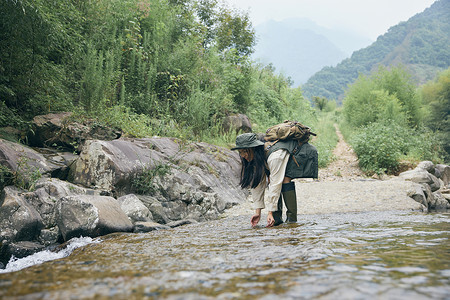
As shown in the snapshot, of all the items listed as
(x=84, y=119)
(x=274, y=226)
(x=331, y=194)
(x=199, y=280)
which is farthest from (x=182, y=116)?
(x=199, y=280)

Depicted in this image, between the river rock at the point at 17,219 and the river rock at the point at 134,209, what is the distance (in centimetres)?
113

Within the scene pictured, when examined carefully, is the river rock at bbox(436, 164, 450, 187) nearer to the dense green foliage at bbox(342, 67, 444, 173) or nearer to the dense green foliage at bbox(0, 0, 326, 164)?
the dense green foliage at bbox(342, 67, 444, 173)

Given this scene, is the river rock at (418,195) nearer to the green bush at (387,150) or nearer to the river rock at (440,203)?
the river rock at (440,203)

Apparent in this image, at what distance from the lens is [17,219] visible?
318 cm

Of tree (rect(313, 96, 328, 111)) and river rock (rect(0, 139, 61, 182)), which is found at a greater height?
tree (rect(313, 96, 328, 111))

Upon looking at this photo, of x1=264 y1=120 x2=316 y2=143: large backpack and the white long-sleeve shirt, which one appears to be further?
x1=264 y1=120 x2=316 y2=143: large backpack

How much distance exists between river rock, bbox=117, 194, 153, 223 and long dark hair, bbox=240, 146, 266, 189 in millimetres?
1430

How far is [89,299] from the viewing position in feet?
4.84

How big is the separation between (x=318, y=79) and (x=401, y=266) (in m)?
99.3

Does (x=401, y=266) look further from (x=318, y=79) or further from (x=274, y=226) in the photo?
(x=318, y=79)

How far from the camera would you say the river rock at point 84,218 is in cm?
339

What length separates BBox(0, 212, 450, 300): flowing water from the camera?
5.07ft

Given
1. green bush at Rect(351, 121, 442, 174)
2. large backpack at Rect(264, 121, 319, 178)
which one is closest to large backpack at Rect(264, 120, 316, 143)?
large backpack at Rect(264, 121, 319, 178)

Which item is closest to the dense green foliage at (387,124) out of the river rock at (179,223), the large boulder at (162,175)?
the large boulder at (162,175)
